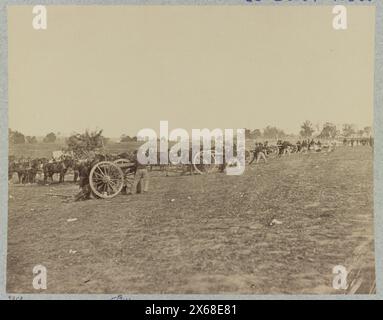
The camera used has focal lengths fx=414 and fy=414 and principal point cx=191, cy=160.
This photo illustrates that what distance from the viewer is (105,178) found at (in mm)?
4367

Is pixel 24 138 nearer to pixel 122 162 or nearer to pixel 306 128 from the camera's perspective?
pixel 122 162

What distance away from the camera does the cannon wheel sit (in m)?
4.38

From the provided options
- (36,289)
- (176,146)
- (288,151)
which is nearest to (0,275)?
(36,289)

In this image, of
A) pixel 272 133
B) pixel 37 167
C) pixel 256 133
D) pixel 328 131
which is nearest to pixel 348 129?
pixel 328 131

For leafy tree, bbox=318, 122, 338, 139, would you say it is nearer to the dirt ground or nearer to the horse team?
the dirt ground

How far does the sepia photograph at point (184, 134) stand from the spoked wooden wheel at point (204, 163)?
0.05ft

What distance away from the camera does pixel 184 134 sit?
4.36 metres

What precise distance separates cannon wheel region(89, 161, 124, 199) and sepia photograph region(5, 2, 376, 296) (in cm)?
1

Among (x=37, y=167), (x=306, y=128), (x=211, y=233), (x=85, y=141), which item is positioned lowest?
(x=211, y=233)

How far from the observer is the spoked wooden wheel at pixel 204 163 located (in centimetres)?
436

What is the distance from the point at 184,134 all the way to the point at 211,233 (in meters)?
1.08

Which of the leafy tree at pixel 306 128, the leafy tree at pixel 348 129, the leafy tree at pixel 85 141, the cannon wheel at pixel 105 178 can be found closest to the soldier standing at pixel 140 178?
the cannon wheel at pixel 105 178

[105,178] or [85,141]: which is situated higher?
[85,141]

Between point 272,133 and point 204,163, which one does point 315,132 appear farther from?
point 204,163
